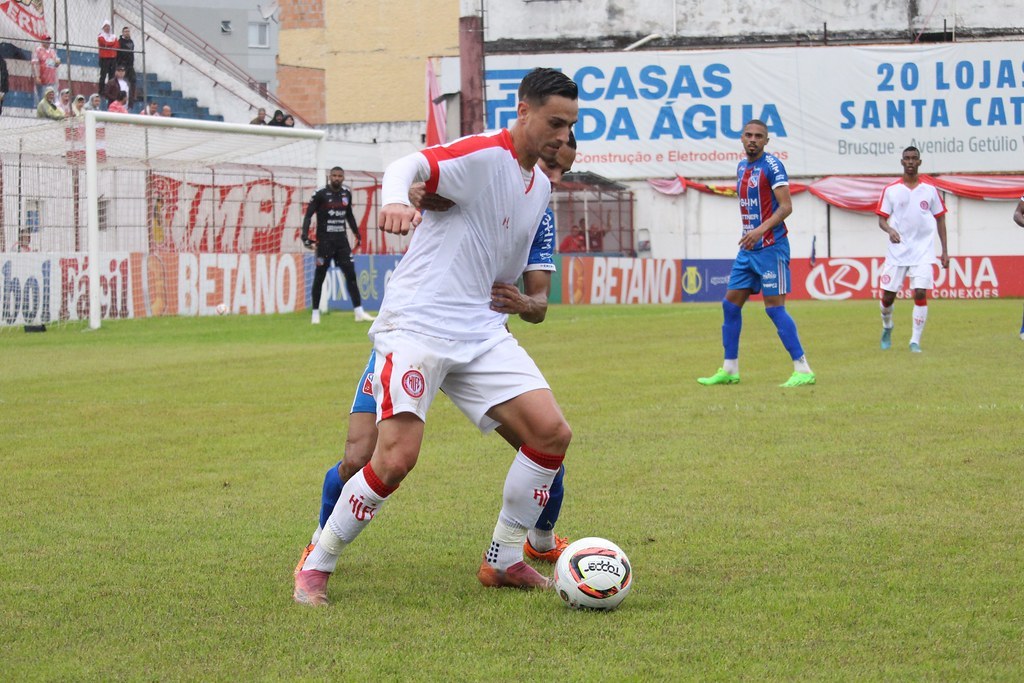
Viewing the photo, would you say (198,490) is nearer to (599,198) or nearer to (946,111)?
(599,198)

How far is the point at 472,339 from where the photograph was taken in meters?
4.82

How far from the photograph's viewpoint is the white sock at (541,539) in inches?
216

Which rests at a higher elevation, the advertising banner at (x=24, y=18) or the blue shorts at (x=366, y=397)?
the advertising banner at (x=24, y=18)

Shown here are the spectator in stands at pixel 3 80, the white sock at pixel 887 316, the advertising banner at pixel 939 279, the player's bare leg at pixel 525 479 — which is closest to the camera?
the player's bare leg at pixel 525 479

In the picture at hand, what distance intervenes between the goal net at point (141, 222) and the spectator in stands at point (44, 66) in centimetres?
323

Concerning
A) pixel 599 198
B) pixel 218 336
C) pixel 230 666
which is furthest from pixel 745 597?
pixel 599 198

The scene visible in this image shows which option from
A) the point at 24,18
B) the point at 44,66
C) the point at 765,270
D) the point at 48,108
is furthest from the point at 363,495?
the point at 24,18

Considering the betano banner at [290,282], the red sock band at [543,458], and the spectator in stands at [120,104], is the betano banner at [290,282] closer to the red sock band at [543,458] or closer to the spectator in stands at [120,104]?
the spectator in stands at [120,104]

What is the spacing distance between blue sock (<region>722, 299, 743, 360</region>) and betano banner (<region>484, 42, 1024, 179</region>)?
24.0 meters

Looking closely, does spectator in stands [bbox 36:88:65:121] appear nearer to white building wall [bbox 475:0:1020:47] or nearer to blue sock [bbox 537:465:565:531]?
white building wall [bbox 475:0:1020:47]

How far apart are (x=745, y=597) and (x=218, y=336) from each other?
14.7 metres

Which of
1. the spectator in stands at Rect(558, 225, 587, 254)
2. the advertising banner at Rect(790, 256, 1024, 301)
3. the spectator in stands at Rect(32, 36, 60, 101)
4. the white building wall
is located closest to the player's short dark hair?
the spectator in stands at Rect(32, 36, 60, 101)

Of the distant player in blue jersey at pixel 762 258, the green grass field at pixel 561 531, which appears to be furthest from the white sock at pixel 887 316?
the distant player in blue jersey at pixel 762 258

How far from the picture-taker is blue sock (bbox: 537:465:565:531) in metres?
5.36
